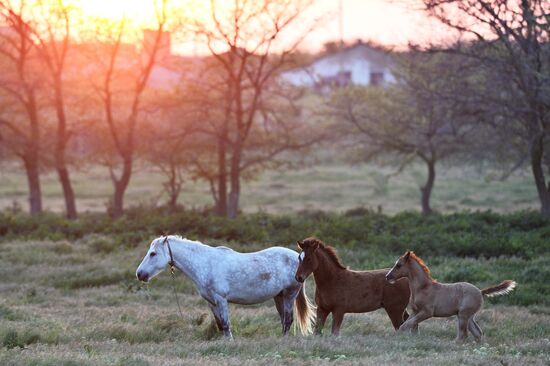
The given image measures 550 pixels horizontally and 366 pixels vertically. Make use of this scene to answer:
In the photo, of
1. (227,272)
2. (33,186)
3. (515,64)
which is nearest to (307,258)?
(227,272)

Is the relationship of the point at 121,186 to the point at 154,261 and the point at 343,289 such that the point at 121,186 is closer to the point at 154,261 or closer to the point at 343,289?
the point at 154,261

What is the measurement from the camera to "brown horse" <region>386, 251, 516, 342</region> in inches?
471

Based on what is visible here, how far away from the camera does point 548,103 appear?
23.0 meters

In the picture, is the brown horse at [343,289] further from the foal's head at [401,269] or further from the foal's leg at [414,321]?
the foal's leg at [414,321]

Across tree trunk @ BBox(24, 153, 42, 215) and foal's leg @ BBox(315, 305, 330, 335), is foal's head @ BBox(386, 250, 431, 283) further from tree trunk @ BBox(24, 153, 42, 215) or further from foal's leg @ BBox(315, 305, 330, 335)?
tree trunk @ BBox(24, 153, 42, 215)

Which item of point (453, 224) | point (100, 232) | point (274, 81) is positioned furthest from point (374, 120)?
point (100, 232)

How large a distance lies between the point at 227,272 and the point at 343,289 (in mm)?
1635

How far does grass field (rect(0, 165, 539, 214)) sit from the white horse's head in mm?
24456

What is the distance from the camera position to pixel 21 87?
3209 centimetres

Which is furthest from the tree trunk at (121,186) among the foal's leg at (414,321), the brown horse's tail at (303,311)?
the foal's leg at (414,321)

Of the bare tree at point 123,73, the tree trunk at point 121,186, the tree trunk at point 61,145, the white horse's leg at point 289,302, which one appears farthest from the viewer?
the tree trunk at point 121,186

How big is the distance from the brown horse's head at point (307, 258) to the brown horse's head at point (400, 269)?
1.03 m

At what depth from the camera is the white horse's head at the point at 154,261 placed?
475 inches

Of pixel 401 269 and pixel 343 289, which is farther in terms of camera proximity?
pixel 343 289
